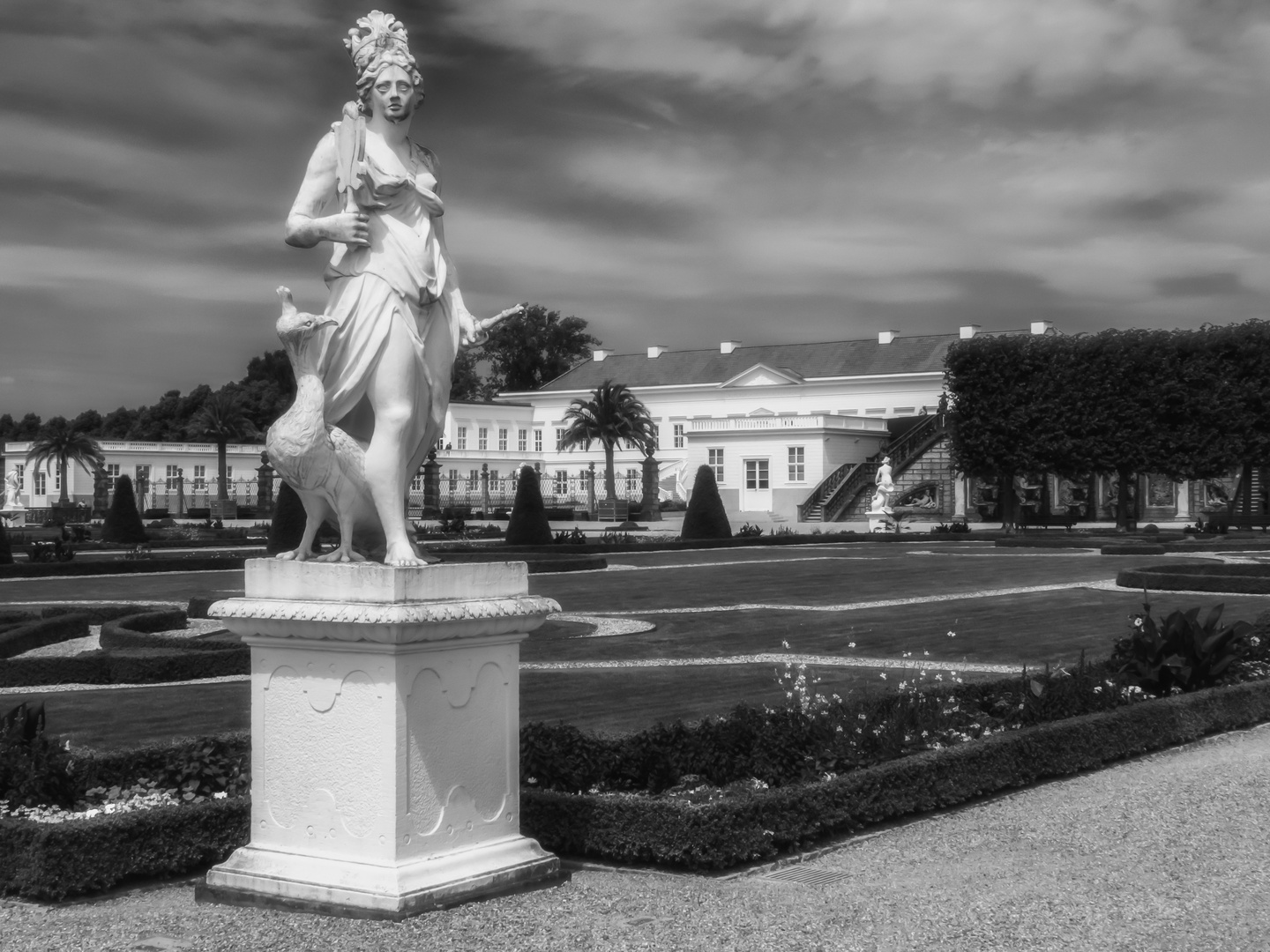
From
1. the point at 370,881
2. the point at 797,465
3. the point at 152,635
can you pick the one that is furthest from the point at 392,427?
the point at 797,465

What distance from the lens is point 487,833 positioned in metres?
5.25

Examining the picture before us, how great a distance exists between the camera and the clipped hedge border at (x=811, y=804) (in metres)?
5.70

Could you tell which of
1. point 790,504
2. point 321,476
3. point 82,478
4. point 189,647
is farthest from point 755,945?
point 82,478

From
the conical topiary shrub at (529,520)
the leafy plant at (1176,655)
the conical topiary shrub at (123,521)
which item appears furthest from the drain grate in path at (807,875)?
the conical topiary shrub at (123,521)

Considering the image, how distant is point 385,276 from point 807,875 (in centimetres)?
287

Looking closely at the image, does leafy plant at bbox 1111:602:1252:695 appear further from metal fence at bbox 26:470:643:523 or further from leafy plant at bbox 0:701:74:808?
metal fence at bbox 26:470:643:523

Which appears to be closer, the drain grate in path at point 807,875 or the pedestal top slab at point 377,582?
the pedestal top slab at point 377,582

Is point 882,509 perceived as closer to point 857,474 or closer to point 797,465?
point 857,474

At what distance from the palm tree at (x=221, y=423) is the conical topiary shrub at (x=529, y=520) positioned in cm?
2882

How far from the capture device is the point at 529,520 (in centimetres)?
3114

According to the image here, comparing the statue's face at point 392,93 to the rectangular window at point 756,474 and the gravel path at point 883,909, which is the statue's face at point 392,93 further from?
the rectangular window at point 756,474

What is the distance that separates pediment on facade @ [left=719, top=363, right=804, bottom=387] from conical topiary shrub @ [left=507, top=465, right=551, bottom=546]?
118 feet

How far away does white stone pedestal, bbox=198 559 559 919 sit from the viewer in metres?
4.89

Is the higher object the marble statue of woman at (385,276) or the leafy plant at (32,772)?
the marble statue of woman at (385,276)
